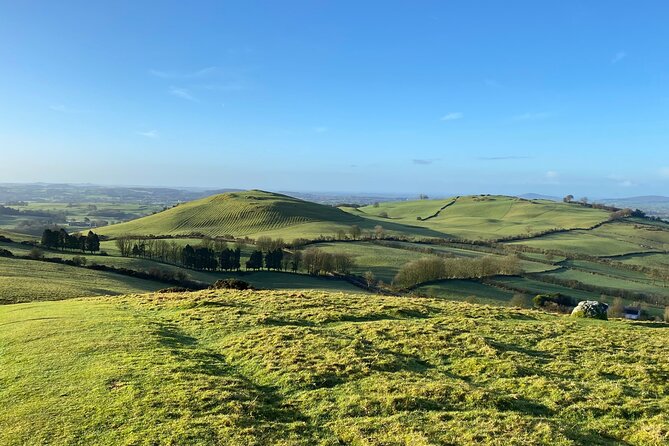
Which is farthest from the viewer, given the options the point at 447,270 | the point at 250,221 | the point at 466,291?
the point at 250,221

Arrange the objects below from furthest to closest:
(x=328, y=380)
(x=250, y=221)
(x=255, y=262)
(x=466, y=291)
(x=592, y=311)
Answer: (x=250, y=221)
(x=255, y=262)
(x=466, y=291)
(x=592, y=311)
(x=328, y=380)

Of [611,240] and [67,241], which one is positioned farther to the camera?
[611,240]

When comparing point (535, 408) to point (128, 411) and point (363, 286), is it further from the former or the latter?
point (363, 286)

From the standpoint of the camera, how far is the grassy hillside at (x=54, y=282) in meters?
38.8

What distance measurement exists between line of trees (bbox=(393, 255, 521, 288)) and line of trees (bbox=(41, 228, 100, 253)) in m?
63.3

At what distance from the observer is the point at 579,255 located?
11294 cm

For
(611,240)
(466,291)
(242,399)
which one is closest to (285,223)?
(466,291)

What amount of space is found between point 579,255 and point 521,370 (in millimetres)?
111757

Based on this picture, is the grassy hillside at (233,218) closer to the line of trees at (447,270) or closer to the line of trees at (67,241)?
the line of trees at (67,241)

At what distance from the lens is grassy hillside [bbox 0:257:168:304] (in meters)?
38.8

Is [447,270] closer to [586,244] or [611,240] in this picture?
[586,244]

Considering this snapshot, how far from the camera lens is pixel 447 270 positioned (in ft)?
259

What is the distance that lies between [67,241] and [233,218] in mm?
77056

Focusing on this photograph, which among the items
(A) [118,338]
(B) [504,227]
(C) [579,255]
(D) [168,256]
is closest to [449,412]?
(A) [118,338]
